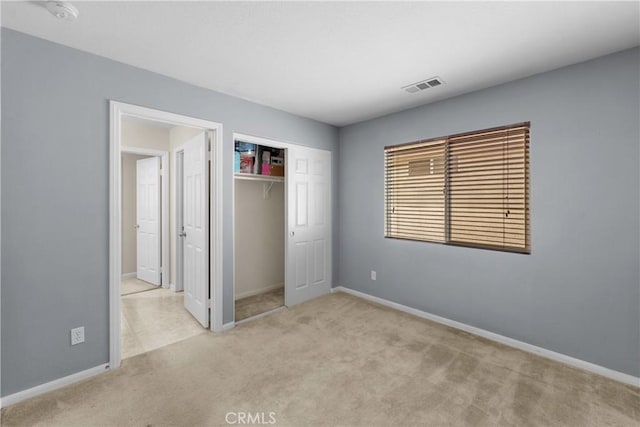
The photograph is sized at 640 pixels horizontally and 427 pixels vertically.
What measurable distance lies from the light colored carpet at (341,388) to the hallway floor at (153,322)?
0.16 metres

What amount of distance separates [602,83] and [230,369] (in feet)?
12.2

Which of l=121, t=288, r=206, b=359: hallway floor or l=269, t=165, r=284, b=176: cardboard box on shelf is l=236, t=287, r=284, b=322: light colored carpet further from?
l=269, t=165, r=284, b=176: cardboard box on shelf

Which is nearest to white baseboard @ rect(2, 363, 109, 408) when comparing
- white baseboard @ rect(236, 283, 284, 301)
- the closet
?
the closet

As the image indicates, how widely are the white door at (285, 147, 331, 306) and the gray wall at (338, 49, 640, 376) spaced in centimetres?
147

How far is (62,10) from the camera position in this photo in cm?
171

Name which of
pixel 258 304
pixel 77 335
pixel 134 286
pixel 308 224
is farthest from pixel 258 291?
pixel 77 335

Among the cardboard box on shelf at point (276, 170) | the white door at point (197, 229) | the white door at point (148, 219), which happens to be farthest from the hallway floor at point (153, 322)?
the cardboard box on shelf at point (276, 170)

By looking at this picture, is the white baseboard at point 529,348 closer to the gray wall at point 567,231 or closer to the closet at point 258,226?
the gray wall at point 567,231

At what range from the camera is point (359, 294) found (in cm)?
414

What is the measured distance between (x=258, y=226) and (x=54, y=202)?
250 cm

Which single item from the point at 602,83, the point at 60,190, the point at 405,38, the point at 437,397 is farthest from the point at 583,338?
the point at 60,190

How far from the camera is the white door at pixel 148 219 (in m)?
4.56

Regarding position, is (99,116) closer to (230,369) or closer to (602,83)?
(230,369)

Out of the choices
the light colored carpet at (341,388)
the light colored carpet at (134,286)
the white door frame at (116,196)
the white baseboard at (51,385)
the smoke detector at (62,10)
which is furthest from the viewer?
the light colored carpet at (134,286)
